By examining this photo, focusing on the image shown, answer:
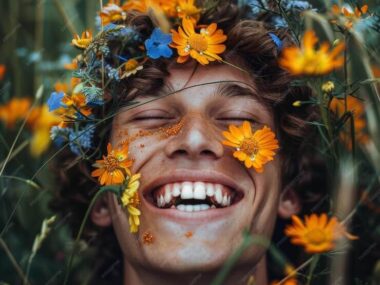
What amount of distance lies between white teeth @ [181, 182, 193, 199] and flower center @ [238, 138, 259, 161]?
0.57 feet

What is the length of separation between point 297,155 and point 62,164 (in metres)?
0.86

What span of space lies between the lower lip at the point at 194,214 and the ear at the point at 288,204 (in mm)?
377

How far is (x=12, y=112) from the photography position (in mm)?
2617

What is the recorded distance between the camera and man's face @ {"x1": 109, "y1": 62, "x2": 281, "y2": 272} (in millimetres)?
1836

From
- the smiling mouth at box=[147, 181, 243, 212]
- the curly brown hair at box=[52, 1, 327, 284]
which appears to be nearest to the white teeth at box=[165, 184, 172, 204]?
the smiling mouth at box=[147, 181, 243, 212]

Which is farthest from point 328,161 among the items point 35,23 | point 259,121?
point 35,23

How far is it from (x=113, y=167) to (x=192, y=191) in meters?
0.23

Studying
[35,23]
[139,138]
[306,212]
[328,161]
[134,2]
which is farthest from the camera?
[35,23]

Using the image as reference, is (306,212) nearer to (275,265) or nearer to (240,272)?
(275,265)

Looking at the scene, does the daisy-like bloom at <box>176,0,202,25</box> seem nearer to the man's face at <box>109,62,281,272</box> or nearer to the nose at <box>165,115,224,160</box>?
the man's face at <box>109,62,281,272</box>

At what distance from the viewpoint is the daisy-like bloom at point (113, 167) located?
70.1 inches

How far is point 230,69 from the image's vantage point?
195 cm

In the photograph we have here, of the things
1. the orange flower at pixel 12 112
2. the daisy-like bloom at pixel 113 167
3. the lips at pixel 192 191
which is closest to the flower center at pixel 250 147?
the lips at pixel 192 191

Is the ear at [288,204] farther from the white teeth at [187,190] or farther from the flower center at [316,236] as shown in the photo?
the flower center at [316,236]
